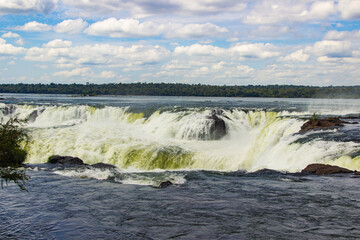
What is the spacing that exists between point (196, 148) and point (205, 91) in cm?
9424

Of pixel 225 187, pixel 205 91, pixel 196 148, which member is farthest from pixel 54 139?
pixel 205 91

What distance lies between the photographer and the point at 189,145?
25922 mm

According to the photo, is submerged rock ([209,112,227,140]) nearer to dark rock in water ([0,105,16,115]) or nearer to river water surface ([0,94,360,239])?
river water surface ([0,94,360,239])

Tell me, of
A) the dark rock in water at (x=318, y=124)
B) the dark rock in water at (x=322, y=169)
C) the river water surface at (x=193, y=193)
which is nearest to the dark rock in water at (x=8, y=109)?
the river water surface at (x=193, y=193)

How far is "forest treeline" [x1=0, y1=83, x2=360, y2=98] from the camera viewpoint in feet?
318

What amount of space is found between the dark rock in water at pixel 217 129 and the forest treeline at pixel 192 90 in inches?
2718

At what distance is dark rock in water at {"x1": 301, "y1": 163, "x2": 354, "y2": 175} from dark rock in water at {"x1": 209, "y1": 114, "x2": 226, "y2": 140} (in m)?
13.7

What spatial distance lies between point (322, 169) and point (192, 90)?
10880 cm

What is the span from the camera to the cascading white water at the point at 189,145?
17.2 metres

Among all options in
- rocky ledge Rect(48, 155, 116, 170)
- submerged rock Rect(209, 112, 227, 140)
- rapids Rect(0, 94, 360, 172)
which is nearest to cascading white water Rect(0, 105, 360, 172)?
rapids Rect(0, 94, 360, 172)

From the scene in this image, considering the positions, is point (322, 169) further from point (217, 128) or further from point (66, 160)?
point (217, 128)

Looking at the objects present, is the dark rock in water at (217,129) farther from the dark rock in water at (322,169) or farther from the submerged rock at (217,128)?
the dark rock in water at (322,169)

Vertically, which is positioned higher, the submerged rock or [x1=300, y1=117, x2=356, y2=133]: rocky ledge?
[x1=300, y1=117, x2=356, y2=133]: rocky ledge

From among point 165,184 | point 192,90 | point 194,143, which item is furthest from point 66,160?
point 192,90
